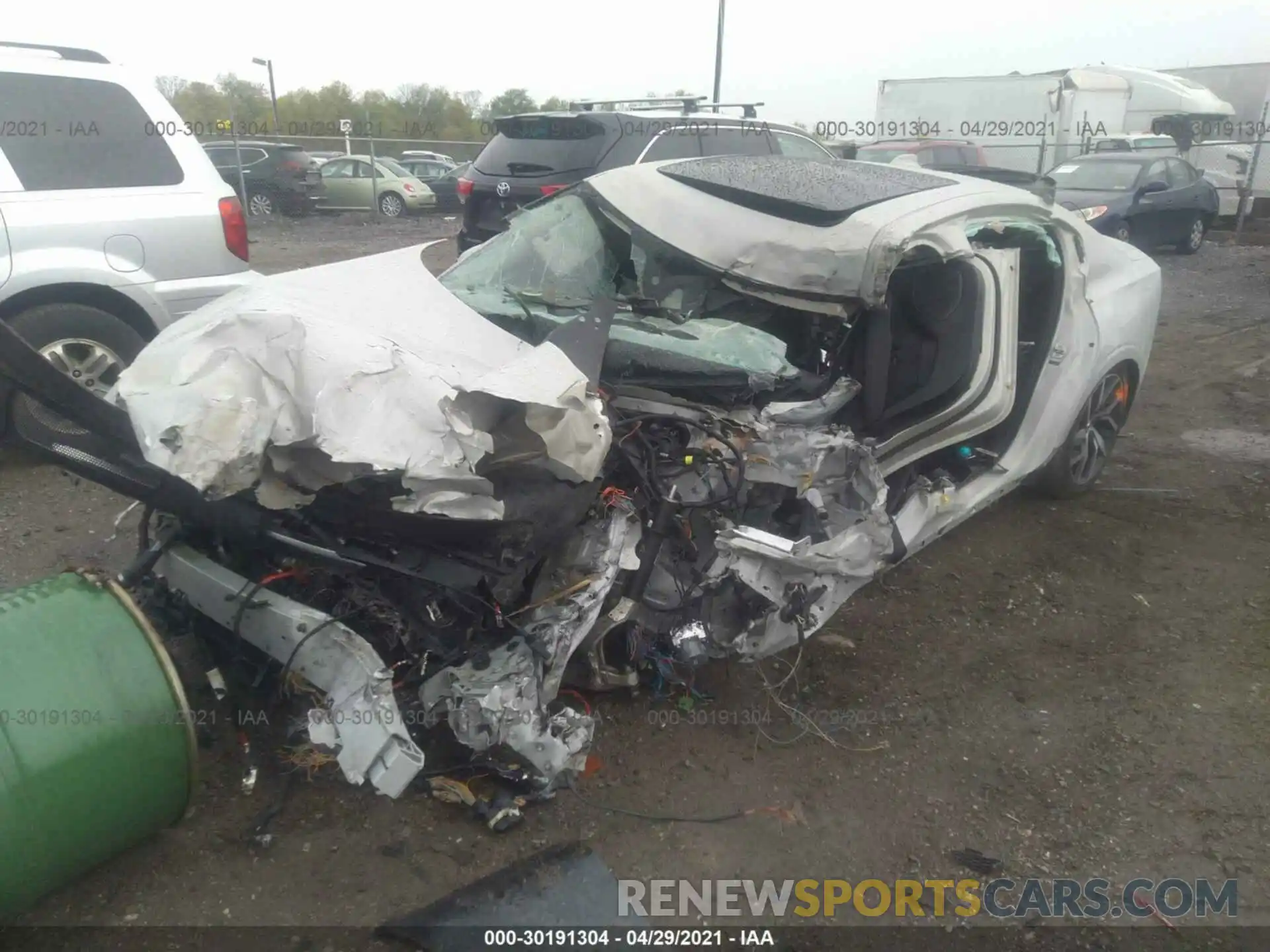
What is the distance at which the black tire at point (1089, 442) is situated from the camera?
465 centimetres

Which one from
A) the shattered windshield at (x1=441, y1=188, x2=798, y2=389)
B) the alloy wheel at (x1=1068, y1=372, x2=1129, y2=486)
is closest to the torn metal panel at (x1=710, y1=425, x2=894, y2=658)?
the shattered windshield at (x1=441, y1=188, x2=798, y2=389)

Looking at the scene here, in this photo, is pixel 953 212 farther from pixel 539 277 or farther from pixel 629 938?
pixel 629 938

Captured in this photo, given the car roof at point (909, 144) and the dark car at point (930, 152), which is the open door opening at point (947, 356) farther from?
the car roof at point (909, 144)

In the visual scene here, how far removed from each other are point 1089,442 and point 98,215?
200 inches

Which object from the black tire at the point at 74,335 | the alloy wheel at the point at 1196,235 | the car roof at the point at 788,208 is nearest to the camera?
the car roof at the point at 788,208

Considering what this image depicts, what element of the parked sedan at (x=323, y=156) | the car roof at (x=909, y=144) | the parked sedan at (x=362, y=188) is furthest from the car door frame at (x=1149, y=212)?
the parked sedan at (x=323, y=156)

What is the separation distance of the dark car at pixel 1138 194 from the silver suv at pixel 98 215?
1156cm

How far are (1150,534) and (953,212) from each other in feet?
7.03

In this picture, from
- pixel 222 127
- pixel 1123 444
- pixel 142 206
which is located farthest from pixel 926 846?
pixel 222 127

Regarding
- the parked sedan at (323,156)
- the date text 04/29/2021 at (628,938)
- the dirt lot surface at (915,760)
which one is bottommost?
the date text 04/29/2021 at (628,938)

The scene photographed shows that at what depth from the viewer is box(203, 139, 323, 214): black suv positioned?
1644 cm

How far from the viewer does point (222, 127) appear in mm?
17484

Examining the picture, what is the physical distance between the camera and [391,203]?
58.6 feet

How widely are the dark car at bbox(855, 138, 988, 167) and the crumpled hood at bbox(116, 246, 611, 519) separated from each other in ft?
44.2
